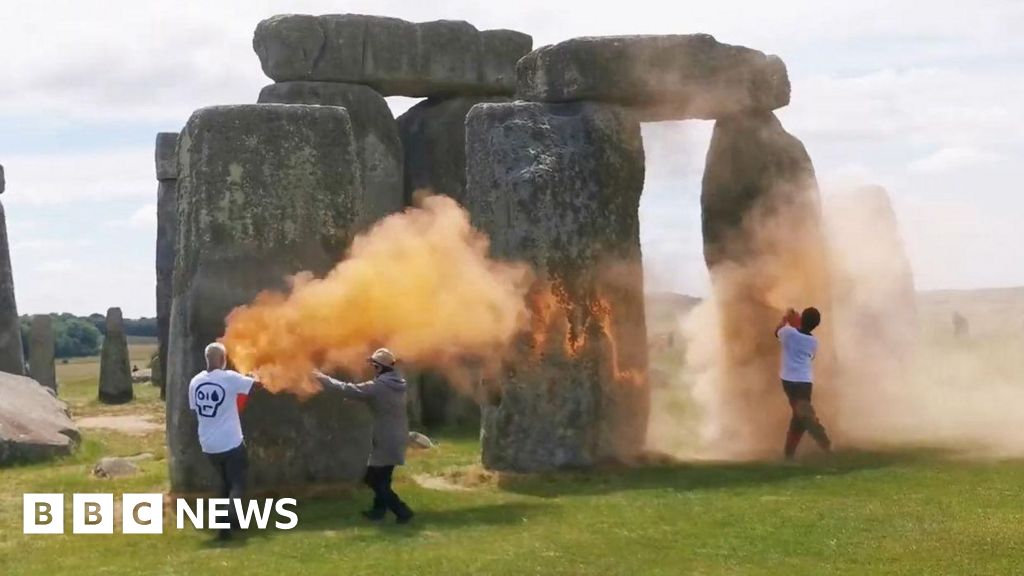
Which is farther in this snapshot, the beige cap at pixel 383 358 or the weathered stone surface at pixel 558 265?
the weathered stone surface at pixel 558 265

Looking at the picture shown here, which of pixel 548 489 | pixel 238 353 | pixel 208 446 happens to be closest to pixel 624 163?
pixel 548 489

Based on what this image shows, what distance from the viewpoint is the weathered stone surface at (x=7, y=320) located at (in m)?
26.8

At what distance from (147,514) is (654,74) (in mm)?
7285

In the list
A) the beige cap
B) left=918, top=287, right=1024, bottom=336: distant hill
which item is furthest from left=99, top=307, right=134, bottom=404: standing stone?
left=918, top=287, right=1024, bottom=336: distant hill

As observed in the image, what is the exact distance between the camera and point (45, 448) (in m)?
18.3

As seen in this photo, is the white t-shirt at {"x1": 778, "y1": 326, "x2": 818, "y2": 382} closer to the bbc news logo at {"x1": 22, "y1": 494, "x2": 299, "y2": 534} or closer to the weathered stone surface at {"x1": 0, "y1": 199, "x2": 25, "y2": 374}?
the bbc news logo at {"x1": 22, "y1": 494, "x2": 299, "y2": 534}

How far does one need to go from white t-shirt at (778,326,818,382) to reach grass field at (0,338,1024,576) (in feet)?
3.64

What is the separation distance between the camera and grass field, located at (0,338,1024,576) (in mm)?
10664

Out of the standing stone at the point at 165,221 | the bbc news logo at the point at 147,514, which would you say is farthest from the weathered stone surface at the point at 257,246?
the standing stone at the point at 165,221

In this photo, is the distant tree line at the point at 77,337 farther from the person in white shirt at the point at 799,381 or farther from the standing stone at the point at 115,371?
the person in white shirt at the point at 799,381

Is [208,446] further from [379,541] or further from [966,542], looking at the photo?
[966,542]

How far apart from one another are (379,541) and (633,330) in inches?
213

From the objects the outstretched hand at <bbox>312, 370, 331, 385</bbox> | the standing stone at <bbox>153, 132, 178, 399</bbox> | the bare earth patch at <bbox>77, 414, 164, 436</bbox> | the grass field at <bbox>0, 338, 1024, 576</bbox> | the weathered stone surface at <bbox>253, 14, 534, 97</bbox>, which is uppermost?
the weathered stone surface at <bbox>253, 14, 534, 97</bbox>

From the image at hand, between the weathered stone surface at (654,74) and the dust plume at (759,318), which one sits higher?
the weathered stone surface at (654,74)
